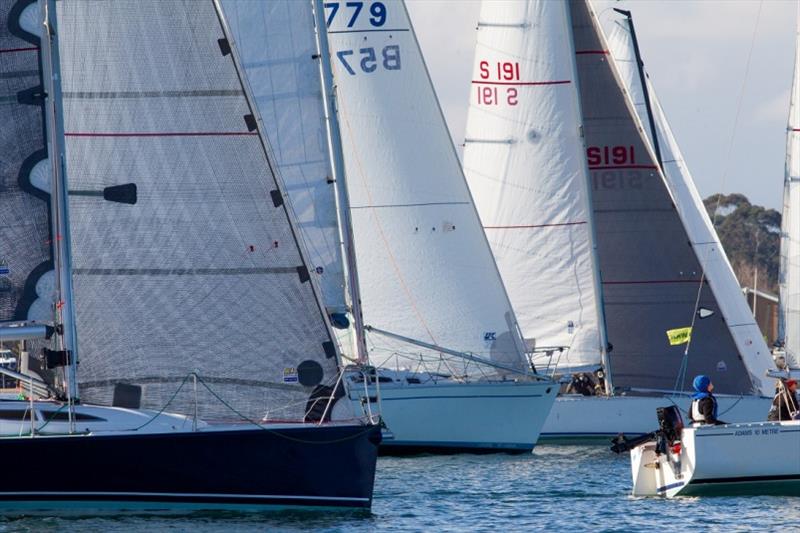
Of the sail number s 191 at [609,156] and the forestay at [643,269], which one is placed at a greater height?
the sail number s 191 at [609,156]

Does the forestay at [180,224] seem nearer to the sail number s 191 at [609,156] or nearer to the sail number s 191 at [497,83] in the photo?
the sail number s 191 at [609,156]

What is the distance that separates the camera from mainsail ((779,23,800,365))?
3456 cm

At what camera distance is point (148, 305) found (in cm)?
2000

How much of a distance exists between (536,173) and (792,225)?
17.4 ft

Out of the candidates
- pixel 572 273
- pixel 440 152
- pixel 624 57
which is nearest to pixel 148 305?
pixel 440 152

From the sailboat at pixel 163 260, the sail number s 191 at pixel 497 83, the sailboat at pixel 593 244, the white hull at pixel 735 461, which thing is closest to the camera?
the sailboat at pixel 163 260

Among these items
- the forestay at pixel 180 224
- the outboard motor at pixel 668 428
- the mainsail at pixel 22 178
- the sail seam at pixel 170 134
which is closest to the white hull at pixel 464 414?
the outboard motor at pixel 668 428

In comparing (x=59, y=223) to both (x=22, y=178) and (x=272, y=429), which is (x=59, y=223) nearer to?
(x=22, y=178)

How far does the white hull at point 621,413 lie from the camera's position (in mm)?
31938

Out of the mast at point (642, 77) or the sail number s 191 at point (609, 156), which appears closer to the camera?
the sail number s 191 at point (609, 156)

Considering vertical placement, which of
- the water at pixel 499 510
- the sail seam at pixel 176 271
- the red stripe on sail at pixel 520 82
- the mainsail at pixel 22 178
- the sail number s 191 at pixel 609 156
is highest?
the red stripe on sail at pixel 520 82

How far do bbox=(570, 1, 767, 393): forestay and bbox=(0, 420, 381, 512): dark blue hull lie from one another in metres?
13.9

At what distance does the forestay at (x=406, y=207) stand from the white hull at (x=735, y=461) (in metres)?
8.19

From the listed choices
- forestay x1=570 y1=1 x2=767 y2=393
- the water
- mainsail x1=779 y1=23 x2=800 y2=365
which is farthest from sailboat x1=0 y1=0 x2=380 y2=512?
mainsail x1=779 y1=23 x2=800 y2=365
